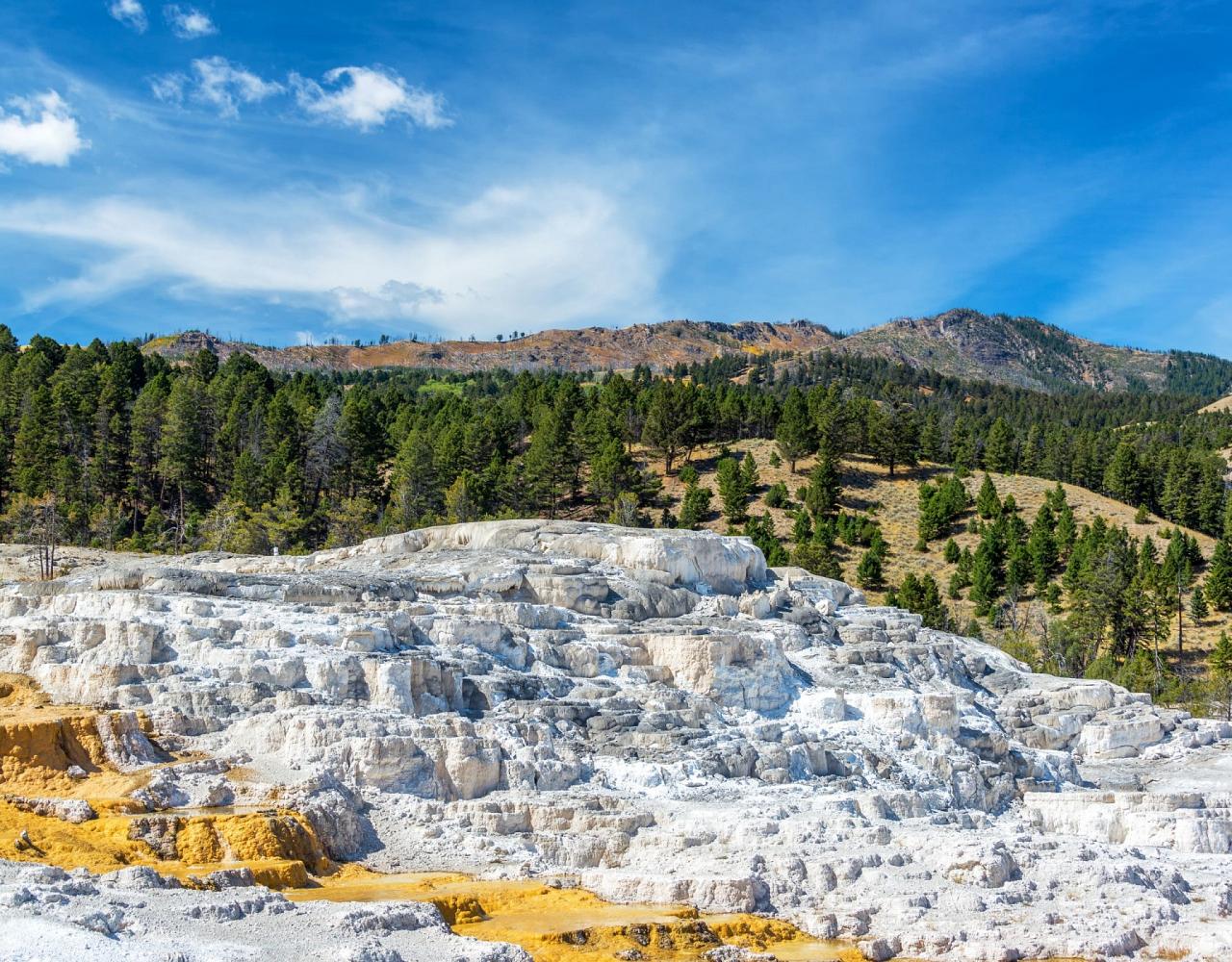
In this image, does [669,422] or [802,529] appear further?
[669,422]

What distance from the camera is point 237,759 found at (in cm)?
2411

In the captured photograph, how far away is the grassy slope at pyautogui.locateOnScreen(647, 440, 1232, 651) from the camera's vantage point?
224 feet

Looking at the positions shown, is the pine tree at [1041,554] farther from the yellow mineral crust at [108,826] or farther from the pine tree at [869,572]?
the yellow mineral crust at [108,826]

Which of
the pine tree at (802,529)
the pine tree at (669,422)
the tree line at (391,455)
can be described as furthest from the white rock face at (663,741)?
the pine tree at (669,422)

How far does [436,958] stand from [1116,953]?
12692 millimetres

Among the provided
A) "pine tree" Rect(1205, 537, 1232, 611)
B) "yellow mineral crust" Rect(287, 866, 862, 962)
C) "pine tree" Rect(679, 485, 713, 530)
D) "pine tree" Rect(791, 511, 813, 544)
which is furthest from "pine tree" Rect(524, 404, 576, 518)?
"yellow mineral crust" Rect(287, 866, 862, 962)

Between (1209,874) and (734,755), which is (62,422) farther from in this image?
(1209,874)

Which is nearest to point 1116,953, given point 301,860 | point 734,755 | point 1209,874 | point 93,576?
point 1209,874

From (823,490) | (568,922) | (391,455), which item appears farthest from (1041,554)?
(568,922)

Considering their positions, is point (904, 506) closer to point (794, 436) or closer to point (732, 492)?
point (794, 436)

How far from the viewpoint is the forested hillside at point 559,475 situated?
205 feet

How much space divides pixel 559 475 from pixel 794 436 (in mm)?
21055

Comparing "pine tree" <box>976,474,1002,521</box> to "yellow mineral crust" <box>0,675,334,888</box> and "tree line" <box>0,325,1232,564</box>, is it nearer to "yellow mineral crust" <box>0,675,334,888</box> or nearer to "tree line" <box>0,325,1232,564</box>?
"tree line" <box>0,325,1232,564</box>

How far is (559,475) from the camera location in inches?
2899
